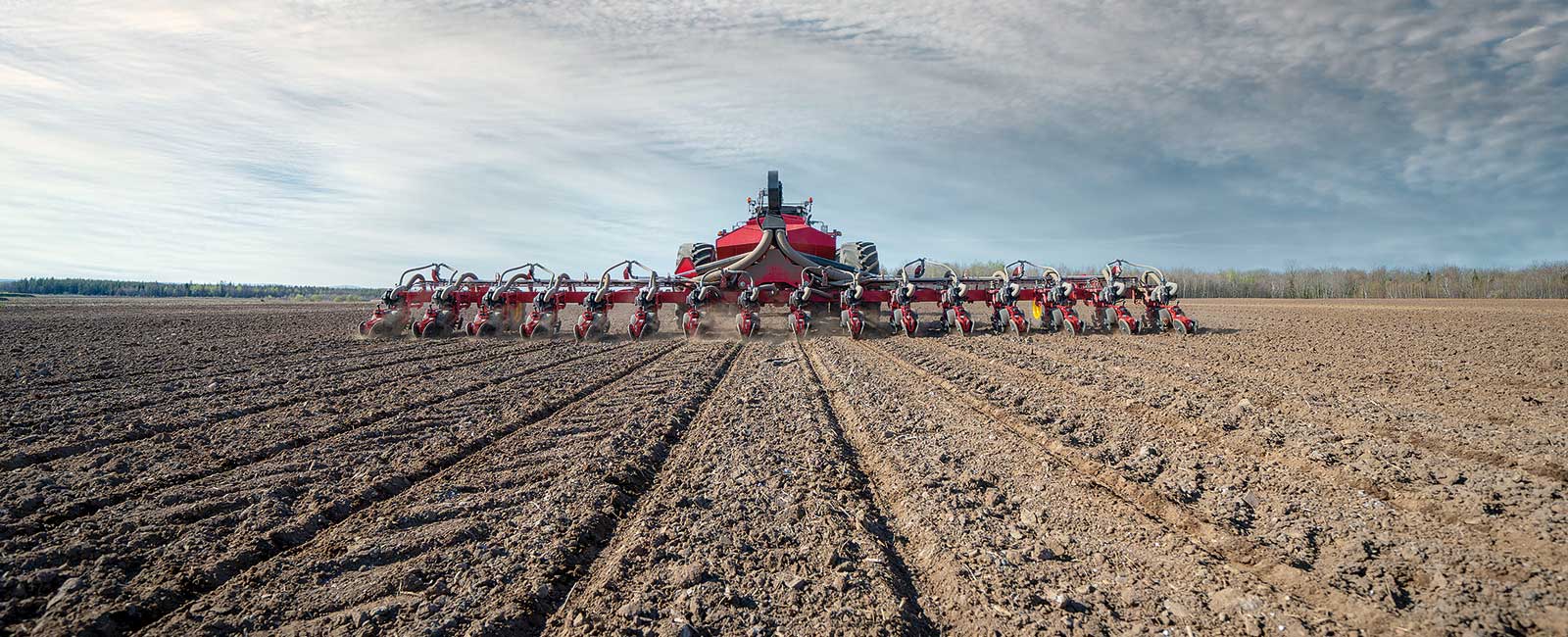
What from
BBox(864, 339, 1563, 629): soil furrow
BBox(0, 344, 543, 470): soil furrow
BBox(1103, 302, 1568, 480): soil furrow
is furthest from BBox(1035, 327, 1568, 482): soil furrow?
BBox(0, 344, 543, 470): soil furrow

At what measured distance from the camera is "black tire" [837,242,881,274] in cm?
1526

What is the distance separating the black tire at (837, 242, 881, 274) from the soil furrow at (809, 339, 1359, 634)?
11.2 m

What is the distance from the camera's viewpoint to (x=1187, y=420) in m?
4.41

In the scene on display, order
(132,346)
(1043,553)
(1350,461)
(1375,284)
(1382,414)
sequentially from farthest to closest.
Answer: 1. (1375,284)
2. (132,346)
3. (1382,414)
4. (1350,461)
5. (1043,553)

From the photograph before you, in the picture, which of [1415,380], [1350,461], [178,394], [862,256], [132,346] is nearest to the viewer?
[1350,461]

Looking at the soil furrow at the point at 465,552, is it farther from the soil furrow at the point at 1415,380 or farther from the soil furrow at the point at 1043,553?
the soil furrow at the point at 1415,380

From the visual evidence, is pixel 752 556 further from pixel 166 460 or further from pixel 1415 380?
pixel 1415 380

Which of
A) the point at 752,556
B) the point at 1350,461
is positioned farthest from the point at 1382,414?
the point at 752,556

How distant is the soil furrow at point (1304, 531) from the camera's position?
6.97ft

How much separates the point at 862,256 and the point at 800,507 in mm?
12661

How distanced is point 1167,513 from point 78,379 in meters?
9.72

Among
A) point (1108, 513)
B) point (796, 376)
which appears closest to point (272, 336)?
point (796, 376)

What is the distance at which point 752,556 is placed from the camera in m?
2.52

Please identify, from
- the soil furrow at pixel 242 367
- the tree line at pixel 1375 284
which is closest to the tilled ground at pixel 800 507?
the soil furrow at pixel 242 367
